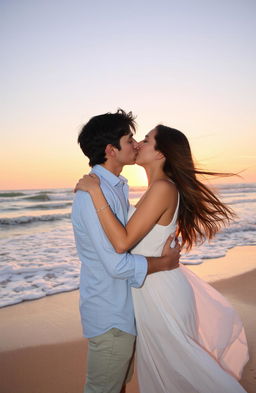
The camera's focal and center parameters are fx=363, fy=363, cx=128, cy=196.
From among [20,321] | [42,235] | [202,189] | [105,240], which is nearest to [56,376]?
[20,321]

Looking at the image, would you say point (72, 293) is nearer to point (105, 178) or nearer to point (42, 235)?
point (105, 178)

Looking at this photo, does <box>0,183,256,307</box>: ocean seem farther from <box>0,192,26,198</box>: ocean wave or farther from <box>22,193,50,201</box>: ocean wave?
<box>0,192,26,198</box>: ocean wave

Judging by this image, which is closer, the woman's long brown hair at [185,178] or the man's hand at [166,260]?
the man's hand at [166,260]

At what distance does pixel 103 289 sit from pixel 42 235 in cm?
1062

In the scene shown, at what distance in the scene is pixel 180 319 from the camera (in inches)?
101

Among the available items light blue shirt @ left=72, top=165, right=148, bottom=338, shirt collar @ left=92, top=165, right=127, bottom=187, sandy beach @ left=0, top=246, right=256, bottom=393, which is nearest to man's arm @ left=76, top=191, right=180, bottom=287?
light blue shirt @ left=72, top=165, right=148, bottom=338

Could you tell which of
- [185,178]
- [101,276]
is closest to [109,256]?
[101,276]

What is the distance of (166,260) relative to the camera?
267 centimetres

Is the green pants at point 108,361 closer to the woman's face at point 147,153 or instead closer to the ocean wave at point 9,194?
the woman's face at point 147,153

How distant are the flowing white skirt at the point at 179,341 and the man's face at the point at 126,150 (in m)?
0.88

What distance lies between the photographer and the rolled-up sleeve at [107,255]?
2.24 meters

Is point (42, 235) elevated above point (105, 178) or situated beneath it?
situated beneath

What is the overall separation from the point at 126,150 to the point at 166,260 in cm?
86

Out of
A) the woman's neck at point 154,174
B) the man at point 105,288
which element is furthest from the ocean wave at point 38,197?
the man at point 105,288
